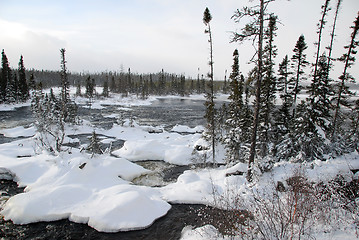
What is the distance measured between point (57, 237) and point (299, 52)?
75.3 feet

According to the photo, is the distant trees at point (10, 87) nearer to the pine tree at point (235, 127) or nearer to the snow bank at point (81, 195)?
the snow bank at point (81, 195)

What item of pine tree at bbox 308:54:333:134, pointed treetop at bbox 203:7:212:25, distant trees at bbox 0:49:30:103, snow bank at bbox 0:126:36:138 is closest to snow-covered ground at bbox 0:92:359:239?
pine tree at bbox 308:54:333:134

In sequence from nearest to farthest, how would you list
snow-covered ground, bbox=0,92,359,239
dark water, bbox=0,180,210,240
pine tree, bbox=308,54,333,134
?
1. dark water, bbox=0,180,210,240
2. snow-covered ground, bbox=0,92,359,239
3. pine tree, bbox=308,54,333,134

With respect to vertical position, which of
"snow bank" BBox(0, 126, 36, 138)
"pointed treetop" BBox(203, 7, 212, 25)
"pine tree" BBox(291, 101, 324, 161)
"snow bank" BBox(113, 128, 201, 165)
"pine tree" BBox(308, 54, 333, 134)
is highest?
"pointed treetop" BBox(203, 7, 212, 25)

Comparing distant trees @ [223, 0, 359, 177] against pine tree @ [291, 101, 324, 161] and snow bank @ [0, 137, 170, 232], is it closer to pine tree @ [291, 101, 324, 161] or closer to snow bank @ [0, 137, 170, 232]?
pine tree @ [291, 101, 324, 161]

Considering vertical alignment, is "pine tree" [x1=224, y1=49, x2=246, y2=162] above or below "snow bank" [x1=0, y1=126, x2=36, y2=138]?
above

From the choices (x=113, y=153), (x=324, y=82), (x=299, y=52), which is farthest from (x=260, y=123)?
(x=113, y=153)

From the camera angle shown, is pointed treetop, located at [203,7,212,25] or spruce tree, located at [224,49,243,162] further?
spruce tree, located at [224,49,243,162]

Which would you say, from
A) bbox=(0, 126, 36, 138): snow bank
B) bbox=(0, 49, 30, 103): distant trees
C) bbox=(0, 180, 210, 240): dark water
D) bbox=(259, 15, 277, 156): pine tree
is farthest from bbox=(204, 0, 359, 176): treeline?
bbox=(0, 49, 30, 103): distant trees

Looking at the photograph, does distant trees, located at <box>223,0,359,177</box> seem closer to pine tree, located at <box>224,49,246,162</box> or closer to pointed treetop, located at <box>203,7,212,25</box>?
pine tree, located at <box>224,49,246,162</box>

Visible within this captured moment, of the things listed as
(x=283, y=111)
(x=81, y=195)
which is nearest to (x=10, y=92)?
(x=81, y=195)

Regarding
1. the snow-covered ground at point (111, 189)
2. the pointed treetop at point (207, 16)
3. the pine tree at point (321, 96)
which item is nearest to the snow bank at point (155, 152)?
the snow-covered ground at point (111, 189)

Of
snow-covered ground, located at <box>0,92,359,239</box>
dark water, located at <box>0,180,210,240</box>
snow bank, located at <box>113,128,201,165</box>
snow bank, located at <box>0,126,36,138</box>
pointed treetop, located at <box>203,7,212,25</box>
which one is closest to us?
dark water, located at <box>0,180,210,240</box>

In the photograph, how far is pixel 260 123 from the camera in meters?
17.3
